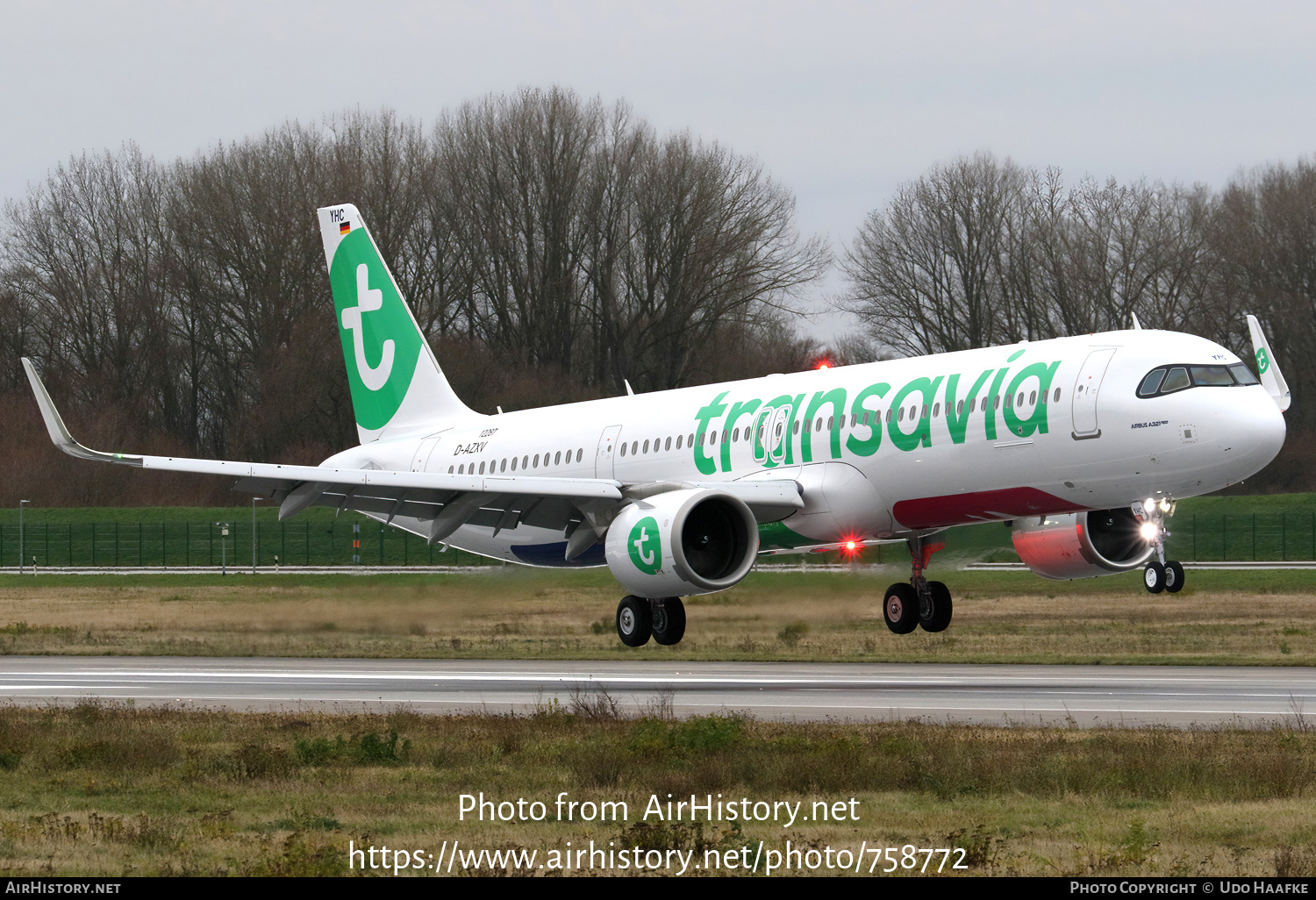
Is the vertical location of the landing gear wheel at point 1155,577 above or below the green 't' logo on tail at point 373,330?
below

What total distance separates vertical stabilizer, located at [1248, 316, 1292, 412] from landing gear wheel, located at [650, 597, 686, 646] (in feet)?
34.6

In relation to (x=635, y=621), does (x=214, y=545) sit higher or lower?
higher

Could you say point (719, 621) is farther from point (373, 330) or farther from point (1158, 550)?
point (373, 330)

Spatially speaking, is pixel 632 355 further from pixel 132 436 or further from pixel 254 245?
pixel 132 436

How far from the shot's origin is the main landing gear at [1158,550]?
2559 cm

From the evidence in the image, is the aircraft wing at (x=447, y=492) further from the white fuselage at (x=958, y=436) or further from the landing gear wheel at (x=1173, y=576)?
the landing gear wheel at (x=1173, y=576)

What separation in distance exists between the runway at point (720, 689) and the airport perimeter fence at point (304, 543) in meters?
31.1

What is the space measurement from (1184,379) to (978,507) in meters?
3.92

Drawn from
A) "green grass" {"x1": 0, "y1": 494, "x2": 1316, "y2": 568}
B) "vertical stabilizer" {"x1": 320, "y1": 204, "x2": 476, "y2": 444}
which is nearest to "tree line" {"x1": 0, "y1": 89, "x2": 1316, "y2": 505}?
"green grass" {"x1": 0, "y1": 494, "x2": 1316, "y2": 568}

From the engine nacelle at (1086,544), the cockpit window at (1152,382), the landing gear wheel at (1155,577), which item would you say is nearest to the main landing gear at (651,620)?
the engine nacelle at (1086,544)

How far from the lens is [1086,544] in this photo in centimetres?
2988

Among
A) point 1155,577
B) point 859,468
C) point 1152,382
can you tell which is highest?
point 1152,382

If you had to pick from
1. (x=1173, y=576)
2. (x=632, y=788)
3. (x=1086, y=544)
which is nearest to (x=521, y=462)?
(x=1086, y=544)
